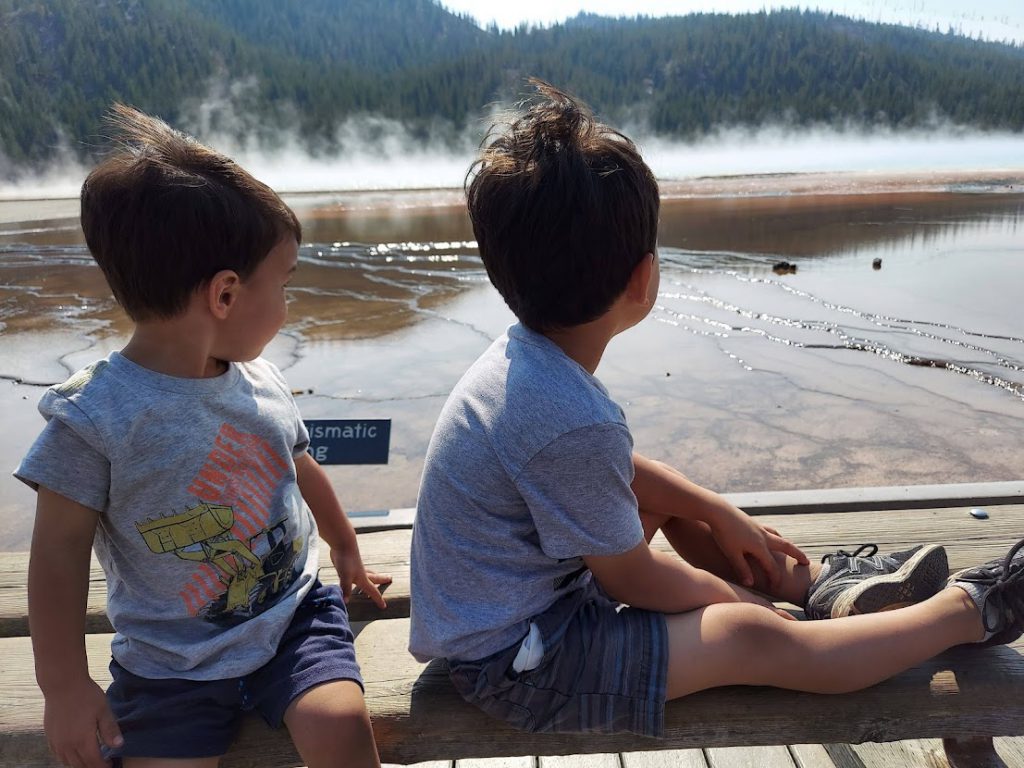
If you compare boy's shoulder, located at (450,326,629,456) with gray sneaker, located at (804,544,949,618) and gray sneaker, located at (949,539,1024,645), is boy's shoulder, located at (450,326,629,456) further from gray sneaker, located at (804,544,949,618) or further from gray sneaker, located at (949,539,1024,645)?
gray sneaker, located at (949,539,1024,645)

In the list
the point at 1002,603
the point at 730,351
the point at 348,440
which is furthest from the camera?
the point at 730,351

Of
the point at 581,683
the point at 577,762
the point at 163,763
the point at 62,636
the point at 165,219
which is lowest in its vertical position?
the point at 577,762

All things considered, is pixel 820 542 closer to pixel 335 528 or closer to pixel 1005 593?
pixel 1005 593

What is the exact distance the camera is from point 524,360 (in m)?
1.40

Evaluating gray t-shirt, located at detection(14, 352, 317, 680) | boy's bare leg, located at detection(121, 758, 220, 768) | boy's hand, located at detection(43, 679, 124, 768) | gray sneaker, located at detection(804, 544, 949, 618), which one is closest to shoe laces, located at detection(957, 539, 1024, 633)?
gray sneaker, located at detection(804, 544, 949, 618)

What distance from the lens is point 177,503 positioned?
1.42m

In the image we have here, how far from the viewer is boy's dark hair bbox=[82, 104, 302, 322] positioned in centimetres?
135

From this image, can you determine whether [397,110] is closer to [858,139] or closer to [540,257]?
[858,139]

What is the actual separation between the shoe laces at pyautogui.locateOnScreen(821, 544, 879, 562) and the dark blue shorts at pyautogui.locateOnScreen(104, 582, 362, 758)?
3.48ft

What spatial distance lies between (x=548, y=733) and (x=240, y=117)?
2588 inches

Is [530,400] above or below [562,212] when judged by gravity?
below

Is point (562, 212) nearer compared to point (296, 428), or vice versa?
point (562, 212)

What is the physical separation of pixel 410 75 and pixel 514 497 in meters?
69.7

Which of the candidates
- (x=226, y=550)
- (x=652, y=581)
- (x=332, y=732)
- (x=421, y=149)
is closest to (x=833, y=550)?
(x=652, y=581)
